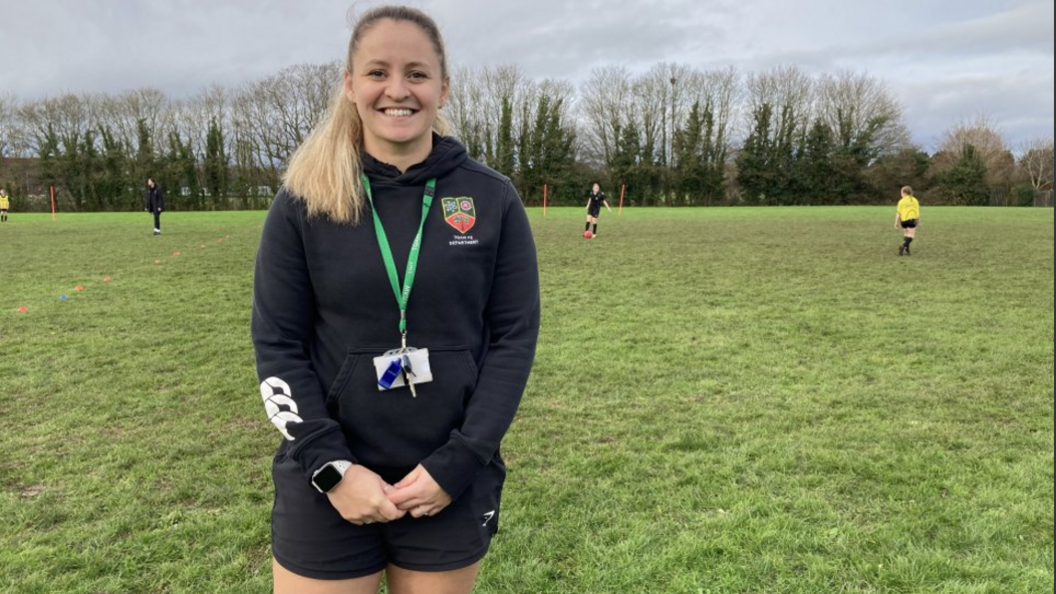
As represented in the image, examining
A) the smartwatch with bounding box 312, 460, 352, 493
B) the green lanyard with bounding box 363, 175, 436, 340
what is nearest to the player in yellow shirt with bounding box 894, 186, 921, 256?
the green lanyard with bounding box 363, 175, 436, 340

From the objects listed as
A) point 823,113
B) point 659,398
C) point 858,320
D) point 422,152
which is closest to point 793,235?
point 858,320

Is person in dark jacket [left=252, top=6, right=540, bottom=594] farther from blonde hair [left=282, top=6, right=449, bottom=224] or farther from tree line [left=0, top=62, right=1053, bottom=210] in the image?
tree line [left=0, top=62, right=1053, bottom=210]

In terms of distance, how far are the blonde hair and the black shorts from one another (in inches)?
25.2

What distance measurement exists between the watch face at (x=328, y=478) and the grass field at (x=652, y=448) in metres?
1.78

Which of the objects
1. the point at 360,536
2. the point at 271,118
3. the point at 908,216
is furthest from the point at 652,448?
the point at 271,118

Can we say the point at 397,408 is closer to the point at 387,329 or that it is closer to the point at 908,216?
the point at 387,329

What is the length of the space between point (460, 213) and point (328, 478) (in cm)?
70

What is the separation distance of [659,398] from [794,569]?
2.56 metres

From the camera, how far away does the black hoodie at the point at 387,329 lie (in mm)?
1585

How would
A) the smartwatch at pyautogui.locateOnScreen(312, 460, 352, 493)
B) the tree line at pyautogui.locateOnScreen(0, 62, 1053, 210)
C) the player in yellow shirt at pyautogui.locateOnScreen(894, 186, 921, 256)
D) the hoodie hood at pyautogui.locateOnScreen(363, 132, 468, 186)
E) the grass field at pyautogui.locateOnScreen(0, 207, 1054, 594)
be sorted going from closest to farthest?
the smartwatch at pyautogui.locateOnScreen(312, 460, 352, 493), the hoodie hood at pyautogui.locateOnScreen(363, 132, 468, 186), the grass field at pyautogui.locateOnScreen(0, 207, 1054, 594), the player in yellow shirt at pyautogui.locateOnScreen(894, 186, 921, 256), the tree line at pyautogui.locateOnScreen(0, 62, 1053, 210)

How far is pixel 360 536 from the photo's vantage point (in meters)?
1.63

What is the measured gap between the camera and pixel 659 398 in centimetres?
571

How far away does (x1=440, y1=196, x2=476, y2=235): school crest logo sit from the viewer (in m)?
1.65

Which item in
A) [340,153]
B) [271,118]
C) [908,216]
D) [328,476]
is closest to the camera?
[328,476]
